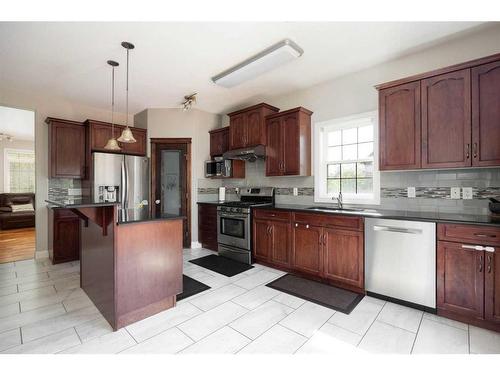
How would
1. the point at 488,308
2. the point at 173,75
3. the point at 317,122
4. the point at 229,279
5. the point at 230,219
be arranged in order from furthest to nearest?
the point at 230,219
the point at 317,122
the point at 173,75
the point at 229,279
the point at 488,308

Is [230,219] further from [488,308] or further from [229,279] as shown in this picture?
[488,308]

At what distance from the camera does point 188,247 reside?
15.3 ft

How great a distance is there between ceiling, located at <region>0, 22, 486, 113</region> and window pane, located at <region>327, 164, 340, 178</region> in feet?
4.26

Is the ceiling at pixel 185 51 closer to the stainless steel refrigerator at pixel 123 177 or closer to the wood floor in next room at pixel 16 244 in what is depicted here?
the stainless steel refrigerator at pixel 123 177

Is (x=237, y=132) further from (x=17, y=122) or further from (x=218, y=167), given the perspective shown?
(x=17, y=122)

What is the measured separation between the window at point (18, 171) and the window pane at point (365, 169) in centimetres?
946

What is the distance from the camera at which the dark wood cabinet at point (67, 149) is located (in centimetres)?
394

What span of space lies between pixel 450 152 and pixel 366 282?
5.17 ft

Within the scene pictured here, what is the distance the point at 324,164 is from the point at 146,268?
111 inches

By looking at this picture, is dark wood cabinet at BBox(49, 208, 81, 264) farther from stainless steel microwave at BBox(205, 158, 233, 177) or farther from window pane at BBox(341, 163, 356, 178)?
window pane at BBox(341, 163, 356, 178)

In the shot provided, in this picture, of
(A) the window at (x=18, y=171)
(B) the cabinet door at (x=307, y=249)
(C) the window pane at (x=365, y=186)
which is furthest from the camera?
(A) the window at (x=18, y=171)

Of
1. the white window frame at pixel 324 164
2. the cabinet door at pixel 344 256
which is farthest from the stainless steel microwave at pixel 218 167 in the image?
the cabinet door at pixel 344 256

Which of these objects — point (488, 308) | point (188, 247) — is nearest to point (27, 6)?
point (488, 308)

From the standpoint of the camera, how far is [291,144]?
3584 millimetres
